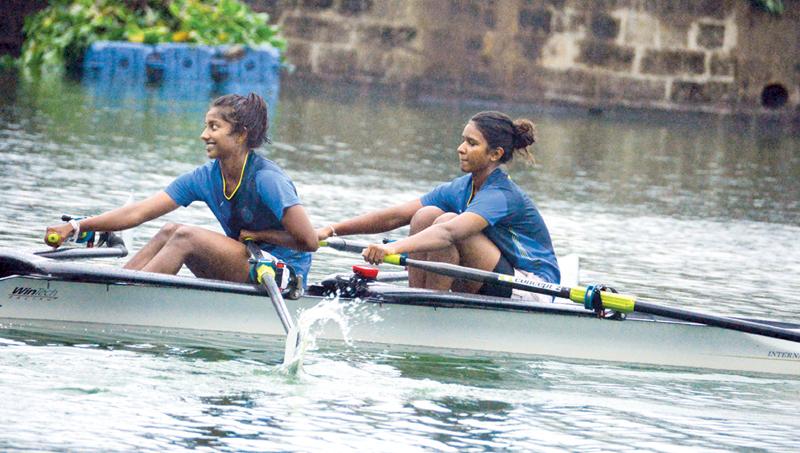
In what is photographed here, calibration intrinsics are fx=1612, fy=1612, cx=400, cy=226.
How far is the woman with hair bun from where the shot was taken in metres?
8.37

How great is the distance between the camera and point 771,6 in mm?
25516

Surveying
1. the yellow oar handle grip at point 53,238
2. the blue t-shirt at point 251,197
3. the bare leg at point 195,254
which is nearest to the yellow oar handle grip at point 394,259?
the blue t-shirt at point 251,197

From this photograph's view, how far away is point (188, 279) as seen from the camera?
8.07m

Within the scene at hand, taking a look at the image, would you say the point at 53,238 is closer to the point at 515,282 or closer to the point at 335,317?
the point at 335,317

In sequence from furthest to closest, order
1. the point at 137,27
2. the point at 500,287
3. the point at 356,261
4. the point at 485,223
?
the point at 137,27
the point at 356,261
the point at 500,287
the point at 485,223

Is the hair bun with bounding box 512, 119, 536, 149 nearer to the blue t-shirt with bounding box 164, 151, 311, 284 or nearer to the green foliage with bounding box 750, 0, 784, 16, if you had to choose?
the blue t-shirt with bounding box 164, 151, 311, 284

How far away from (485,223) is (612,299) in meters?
0.77

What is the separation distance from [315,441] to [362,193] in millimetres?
8081

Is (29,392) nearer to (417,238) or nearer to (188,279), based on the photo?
(188,279)

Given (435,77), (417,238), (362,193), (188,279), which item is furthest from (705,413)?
(435,77)

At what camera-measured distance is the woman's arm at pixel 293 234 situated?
8078 millimetres

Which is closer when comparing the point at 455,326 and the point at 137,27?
the point at 455,326

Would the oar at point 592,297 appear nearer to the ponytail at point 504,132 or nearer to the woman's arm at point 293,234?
the woman's arm at point 293,234

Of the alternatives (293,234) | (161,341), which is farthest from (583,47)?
(161,341)
